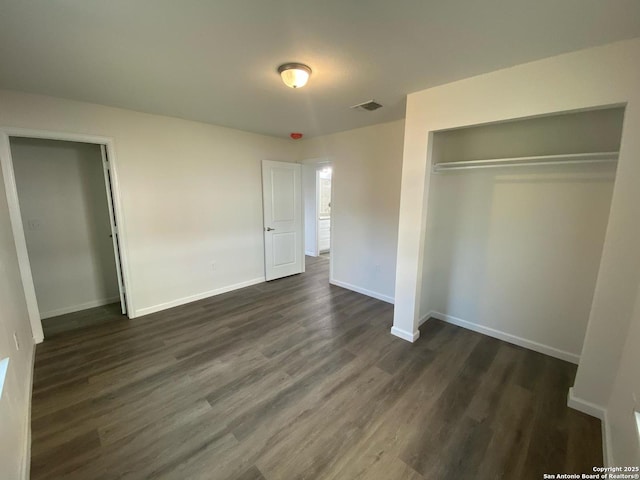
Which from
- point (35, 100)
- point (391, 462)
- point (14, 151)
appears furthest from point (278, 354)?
point (14, 151)

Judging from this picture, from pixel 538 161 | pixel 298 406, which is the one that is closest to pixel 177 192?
pixel 298 406

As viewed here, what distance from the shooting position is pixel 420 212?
8.26ft

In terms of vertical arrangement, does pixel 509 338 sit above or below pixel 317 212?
below

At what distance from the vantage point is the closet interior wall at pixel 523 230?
2.23 m

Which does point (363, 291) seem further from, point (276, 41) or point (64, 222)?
point (64, 222)

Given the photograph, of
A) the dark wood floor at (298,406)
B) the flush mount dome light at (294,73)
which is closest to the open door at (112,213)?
the dark wood floor at (298,406)

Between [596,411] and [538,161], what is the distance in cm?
196

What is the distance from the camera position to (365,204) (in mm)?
3865

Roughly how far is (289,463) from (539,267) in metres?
2.71

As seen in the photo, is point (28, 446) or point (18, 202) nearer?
point (28, 446)

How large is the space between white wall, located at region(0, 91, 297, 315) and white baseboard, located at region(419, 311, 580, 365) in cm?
294

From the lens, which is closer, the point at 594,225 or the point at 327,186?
the point at 594,225

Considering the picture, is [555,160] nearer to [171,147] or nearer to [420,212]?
[420,212]

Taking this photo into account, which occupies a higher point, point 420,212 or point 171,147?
point 171,147
